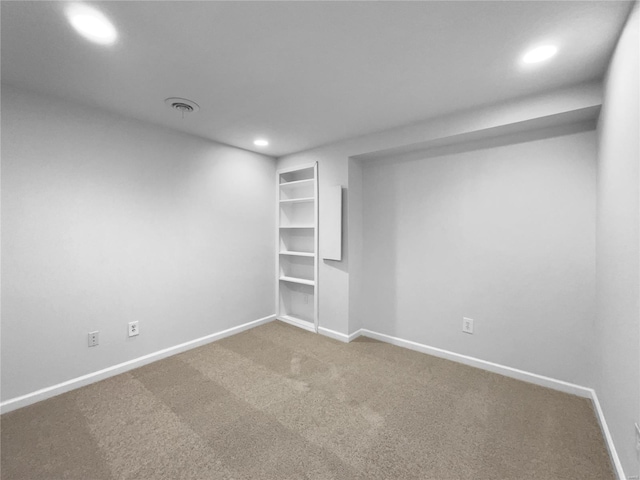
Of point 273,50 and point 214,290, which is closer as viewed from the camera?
point 273,50

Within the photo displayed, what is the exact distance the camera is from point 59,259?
7.32 ft

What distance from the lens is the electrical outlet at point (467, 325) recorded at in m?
2.71

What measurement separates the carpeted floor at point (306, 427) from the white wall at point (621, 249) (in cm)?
37

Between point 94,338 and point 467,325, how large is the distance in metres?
3.41

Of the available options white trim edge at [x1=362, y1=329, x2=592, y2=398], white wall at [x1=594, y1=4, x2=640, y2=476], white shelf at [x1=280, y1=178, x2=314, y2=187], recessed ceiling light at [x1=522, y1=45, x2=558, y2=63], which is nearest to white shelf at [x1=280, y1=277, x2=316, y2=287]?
white trim edge at [x1=362, y1=329, x2=592, y2=398]

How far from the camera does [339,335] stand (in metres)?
3.36

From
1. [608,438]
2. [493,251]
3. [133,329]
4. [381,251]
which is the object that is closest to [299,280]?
[381,251]

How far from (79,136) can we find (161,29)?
4.83 ft

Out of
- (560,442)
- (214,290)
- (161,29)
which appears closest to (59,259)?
(214,290)

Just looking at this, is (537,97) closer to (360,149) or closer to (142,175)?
(360,149)

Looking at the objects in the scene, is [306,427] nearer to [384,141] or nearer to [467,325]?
[467,325]

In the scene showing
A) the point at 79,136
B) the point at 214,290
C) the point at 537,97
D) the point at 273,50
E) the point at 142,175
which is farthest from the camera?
the point at 214,290

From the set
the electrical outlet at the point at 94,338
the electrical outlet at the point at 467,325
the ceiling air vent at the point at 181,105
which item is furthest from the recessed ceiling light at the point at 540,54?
the electrical outlet at the point at 94,338

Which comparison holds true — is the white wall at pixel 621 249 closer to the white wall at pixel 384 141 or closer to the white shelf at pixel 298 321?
the white wall at pixel 384 141
